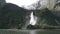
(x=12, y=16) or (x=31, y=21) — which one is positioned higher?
(x=12, y=16)

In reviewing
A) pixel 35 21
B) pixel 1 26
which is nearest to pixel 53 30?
pixel 35 21

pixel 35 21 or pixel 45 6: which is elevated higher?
pixel 45 6

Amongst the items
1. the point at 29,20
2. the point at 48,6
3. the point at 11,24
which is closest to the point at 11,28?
the point at 11,24

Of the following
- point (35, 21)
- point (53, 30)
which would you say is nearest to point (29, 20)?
point (35, 21)

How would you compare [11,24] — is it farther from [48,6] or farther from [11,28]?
[48,6]

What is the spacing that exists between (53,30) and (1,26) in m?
1.00

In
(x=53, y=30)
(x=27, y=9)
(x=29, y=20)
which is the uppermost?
(x=27, y=9)

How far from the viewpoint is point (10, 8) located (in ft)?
9.84

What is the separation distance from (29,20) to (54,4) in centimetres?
56

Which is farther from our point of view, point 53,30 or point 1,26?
point 1,26

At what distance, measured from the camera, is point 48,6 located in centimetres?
295

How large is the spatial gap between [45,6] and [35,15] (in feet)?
0.85

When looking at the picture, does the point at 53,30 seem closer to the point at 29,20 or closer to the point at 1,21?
the point at 29,20

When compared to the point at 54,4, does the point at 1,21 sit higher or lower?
lower
